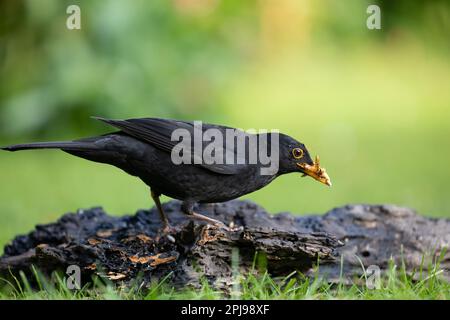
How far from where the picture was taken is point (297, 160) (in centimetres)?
503

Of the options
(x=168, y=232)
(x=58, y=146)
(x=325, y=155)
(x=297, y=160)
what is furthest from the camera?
(x=325, y=155)

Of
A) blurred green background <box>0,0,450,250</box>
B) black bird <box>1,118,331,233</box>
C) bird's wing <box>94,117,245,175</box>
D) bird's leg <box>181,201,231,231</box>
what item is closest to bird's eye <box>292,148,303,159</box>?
black bird <box>1,118,331,233</box>

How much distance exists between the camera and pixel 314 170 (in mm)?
5055

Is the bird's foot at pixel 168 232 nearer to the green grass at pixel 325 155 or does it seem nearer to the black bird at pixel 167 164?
the black bird at pixel 167 164

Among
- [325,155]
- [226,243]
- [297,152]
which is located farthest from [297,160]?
[325,155]

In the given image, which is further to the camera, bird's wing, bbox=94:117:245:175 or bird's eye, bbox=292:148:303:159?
bird's eye, bbox=292:148:303:159

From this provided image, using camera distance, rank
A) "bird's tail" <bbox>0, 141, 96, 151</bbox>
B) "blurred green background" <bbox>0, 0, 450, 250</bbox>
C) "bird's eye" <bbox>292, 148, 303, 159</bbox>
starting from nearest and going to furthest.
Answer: "bird's tail" <bbox>0, 141, 96, 151</bbox>
"bird's eye" <bbox>292, 148, 303, 159</bbox>
"blurred green background" <bbox>0, 0, 450, 250</bbox>

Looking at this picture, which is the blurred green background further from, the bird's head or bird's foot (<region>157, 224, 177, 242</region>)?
the bird's head

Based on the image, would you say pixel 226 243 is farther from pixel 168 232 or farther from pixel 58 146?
pixel 58 146

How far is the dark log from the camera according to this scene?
14.5 ft

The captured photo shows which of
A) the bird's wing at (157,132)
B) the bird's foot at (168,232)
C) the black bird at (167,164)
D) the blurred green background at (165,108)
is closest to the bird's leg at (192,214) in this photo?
the black bird at (167,164)

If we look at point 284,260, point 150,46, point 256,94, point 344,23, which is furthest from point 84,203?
point 344,23

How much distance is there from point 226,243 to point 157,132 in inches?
34.0

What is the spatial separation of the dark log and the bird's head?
0.38 m
